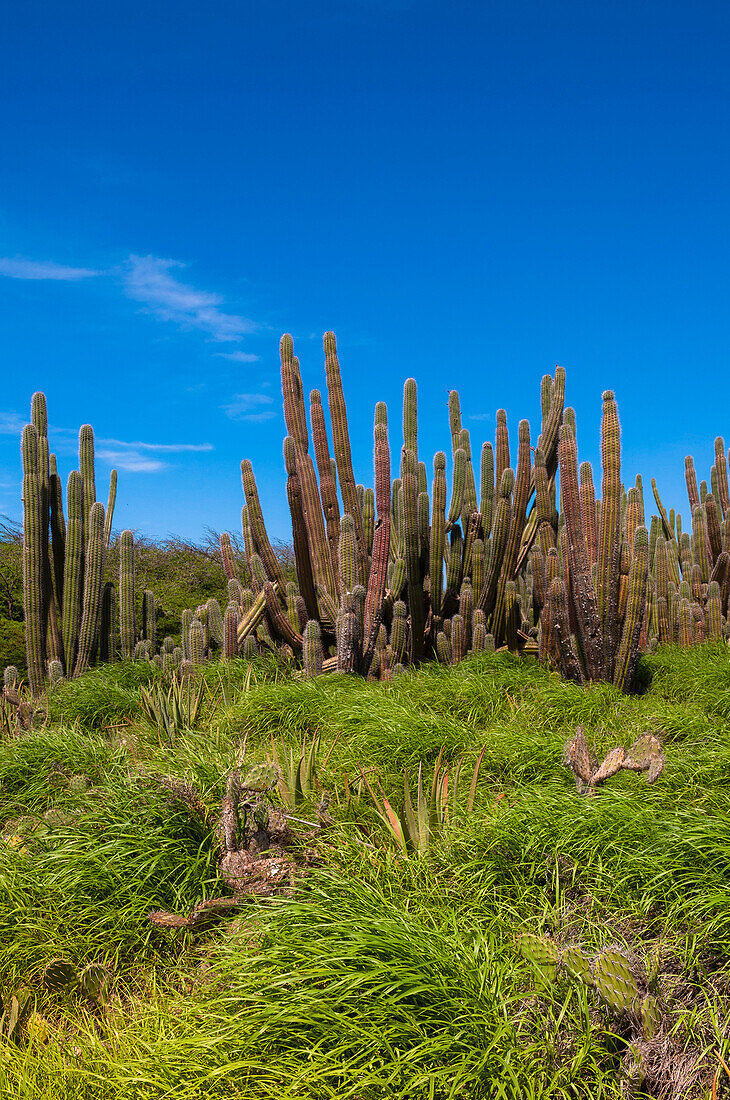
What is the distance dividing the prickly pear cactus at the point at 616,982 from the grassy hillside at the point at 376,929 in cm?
7

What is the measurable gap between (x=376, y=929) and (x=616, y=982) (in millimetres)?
711

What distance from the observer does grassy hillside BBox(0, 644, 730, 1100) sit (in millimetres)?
2205

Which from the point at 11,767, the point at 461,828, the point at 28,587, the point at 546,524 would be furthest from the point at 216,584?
the point at 461,828

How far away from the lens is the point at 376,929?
8.13ft

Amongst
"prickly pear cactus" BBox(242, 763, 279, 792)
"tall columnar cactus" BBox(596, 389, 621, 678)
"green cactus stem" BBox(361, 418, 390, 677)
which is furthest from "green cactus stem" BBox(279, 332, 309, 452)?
"prickly pear cactus" BBox(242, 763, 279, 792)

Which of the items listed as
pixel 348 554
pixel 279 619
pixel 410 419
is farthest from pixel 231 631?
pixel 410 419

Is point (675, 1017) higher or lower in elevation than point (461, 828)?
lower

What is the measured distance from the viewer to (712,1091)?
6.87 ft

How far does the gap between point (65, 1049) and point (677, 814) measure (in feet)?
7.66

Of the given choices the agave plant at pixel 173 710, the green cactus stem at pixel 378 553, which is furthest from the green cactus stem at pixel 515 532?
the agave plant at pixel 173 710

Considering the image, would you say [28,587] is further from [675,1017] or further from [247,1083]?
[675,1017]

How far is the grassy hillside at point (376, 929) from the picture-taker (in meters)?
2.21

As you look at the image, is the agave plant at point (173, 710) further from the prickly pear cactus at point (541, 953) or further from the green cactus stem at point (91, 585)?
the prickly pear cactus at point (541, 953)

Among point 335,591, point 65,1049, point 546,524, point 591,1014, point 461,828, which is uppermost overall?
point 546,524
